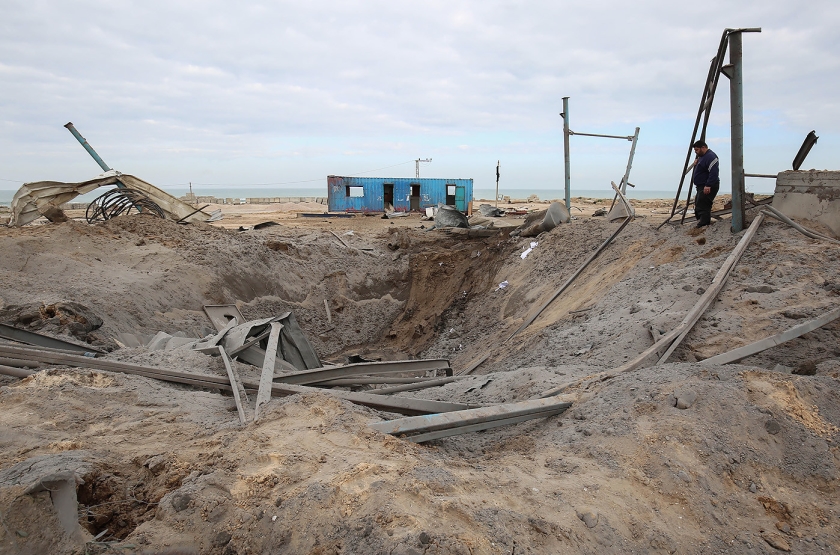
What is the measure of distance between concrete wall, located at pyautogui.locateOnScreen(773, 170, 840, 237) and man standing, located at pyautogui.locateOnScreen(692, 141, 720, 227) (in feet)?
2.73

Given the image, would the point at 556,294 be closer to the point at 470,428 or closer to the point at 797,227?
the point at 797,227

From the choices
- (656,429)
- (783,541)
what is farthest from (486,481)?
(783,541)

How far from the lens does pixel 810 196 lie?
23.2ft

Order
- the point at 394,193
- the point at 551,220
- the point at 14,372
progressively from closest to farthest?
the point at 14,372 < the point at 551,220 < the point at 394,193

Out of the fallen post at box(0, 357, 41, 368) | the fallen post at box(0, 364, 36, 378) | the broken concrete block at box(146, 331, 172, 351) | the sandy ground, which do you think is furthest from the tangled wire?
the fallen post at box(0, 364, 36, 378)

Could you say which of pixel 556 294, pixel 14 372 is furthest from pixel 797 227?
pixel 14 372

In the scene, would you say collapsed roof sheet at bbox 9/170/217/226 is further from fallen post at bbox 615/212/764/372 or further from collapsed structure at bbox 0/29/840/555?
fallen post at bbox 615/212/764/372

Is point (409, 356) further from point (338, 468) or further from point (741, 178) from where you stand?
point (338, 468)

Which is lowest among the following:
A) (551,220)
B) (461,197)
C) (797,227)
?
(797,227)

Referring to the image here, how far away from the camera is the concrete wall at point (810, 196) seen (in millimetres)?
6824

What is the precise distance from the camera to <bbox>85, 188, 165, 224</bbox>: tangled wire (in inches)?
Result: 523

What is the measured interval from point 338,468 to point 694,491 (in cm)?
191

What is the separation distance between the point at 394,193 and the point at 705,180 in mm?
19659

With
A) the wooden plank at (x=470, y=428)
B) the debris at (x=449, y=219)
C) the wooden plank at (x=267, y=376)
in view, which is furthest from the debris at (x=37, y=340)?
the debris at (x=449, y=219)
